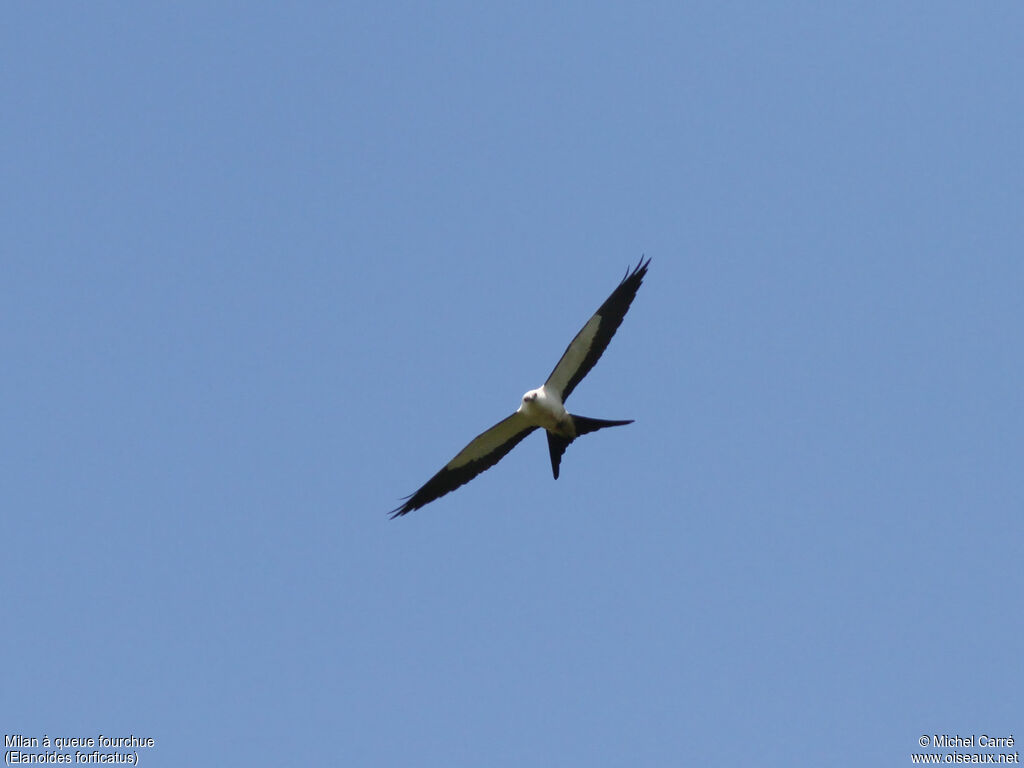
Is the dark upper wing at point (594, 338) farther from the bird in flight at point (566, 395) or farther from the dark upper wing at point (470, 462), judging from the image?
the dark upper wing at point (470, 462)

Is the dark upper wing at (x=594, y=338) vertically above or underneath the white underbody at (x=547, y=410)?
above

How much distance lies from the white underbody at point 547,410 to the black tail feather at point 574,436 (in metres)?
0.08

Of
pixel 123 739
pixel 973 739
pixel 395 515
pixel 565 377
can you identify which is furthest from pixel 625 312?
pixel 123 739

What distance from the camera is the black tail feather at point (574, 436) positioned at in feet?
55.7

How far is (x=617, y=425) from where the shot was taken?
661 inches

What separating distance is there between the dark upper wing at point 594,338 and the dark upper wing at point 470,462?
3.20 feet

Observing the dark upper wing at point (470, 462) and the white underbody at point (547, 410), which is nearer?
the white underbody at point (547, 410)

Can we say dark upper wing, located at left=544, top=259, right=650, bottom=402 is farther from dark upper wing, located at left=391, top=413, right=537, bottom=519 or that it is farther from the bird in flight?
dark upper wing, located at left=391, top=413, right=537, bottom=519

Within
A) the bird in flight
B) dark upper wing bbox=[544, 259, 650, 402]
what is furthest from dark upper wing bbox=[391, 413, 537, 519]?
dark upper wing bbox=[544, 259, 650, 402]

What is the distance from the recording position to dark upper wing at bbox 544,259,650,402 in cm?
1691

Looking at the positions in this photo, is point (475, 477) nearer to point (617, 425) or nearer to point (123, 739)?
point (617, 425)

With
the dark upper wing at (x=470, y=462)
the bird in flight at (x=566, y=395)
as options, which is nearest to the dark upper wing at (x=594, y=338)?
the bird in flight at (x=566, y=395)

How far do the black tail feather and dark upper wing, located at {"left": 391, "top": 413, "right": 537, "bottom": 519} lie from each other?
0.52 metres

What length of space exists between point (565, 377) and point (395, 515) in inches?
133
